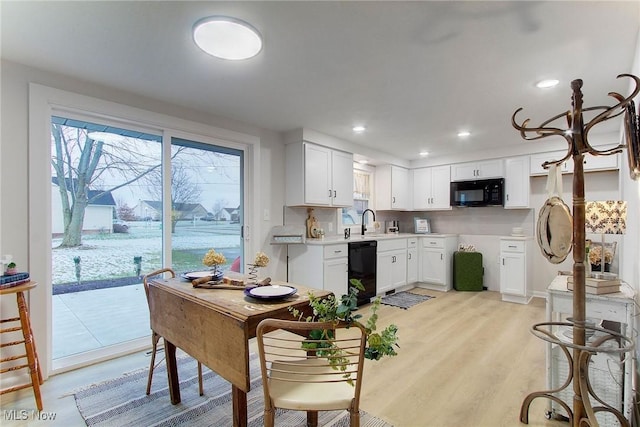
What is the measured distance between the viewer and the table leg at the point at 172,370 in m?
2.04

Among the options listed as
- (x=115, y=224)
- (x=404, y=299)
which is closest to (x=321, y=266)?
(x=404, y=299)

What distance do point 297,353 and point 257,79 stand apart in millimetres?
2106

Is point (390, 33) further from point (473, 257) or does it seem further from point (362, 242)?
point (473, 257)

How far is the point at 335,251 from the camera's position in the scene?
3982mm

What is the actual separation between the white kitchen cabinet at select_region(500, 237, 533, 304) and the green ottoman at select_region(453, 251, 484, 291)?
551mm

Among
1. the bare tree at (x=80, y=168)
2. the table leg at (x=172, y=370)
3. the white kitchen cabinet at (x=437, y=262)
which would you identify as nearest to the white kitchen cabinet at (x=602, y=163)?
the white kitchen cabinet at (x=437, y=262)

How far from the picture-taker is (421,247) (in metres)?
5.50

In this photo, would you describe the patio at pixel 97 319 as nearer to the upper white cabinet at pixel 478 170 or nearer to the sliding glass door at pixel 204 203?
the sliding glass door at pixel 204 203

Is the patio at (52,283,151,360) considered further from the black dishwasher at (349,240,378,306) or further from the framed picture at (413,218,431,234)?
the framed picture at (413,218,431,234)

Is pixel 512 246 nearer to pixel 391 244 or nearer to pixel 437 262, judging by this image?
pixel 437 262

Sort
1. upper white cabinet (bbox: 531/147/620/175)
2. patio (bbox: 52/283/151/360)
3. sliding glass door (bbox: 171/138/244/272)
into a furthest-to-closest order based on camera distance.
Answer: upper white cabinet (bbox: 531/147/620/175) < sliding glass door (bbox: 171/138/244/272) < patio (bbox: 52/283/151/360)

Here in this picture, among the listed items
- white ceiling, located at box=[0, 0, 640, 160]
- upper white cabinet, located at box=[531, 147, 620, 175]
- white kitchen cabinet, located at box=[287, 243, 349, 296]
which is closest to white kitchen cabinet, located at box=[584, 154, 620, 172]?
upper white cabinet, located at box=[531, 147, 620, 175]

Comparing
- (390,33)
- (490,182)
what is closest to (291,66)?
(390,33)

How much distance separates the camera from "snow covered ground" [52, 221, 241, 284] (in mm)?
2648
